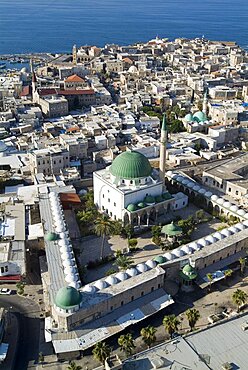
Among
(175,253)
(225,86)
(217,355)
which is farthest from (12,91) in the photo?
(217,355)

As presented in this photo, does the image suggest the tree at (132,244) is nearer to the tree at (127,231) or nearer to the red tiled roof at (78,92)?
the tree at (127,231)

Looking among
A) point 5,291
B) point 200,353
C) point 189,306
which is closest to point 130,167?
point 189,306

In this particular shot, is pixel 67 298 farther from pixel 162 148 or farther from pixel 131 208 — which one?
pixel 162 148

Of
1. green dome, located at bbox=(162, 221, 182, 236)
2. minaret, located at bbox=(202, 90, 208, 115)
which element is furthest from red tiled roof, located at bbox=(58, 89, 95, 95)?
green dome, located at bbox=(162, 221, 182, 236)

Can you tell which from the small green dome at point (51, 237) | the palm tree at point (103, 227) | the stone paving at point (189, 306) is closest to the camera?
the stone paving at point (189, 306)

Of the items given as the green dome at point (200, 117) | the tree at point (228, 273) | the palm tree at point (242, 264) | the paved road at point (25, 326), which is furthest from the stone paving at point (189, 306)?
the green dome at point (200, 117)

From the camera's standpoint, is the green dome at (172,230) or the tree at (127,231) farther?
the tree at (127,231)

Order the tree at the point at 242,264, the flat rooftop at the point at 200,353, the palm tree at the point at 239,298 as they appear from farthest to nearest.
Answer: the tree at the point at 242,264 < the palm tree at the point at 239,298 < the flat rooftop at the point at 200,353
